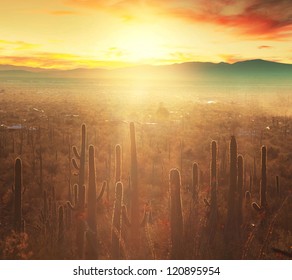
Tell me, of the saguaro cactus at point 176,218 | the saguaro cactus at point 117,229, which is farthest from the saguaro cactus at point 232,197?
the saguaro cactus at point 117,229

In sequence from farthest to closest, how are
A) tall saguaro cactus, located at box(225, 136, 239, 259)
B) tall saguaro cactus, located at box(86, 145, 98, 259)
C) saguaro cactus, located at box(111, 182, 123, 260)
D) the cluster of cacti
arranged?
tall saguaro cactus, located at box(225, 136, 239, 259) < saguaro cactus, located at box(111, 182, 123, 260) < tall saguaro cactus, located at box(86, 145, 98, 259) < the cluster of cacti

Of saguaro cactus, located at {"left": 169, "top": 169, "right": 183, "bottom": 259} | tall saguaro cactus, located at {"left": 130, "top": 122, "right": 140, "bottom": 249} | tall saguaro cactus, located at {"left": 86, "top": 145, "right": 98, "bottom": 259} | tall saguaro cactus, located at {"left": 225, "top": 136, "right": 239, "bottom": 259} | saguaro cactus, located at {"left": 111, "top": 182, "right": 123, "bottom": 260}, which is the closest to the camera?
saguaro cactus, located at {"left": 169, "top": 169, "right": 183, "bottom": 259}

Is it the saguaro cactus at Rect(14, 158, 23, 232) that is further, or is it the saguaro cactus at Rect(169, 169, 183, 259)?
the saguaro cactus at Rect(14, 158, 23, 232)

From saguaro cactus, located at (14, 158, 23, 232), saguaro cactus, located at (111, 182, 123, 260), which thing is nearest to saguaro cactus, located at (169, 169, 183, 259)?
saguaro cactus, located at (111, 182, 123, 260)

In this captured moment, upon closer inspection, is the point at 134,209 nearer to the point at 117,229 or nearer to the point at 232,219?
the point at 117,229

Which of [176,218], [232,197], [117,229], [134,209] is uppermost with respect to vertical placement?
[176,218]

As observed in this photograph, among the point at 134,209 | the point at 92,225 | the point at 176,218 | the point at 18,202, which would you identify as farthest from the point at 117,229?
the point at 18,202

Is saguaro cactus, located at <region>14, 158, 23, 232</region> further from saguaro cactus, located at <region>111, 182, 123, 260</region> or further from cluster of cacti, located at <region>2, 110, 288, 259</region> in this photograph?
saguaro cactus, located at <region>111, 182, 123, 260</region>

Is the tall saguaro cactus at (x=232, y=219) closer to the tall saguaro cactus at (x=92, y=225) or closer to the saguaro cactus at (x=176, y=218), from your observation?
the saguaro cactus at (x=176, y=218)

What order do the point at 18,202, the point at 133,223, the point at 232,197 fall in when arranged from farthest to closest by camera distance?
the point at 232,197 → the point at 18,202 → the point at 133,223

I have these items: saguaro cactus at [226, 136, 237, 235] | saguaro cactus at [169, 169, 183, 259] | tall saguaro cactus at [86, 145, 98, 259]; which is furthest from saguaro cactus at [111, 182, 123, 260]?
saguaro cactus at [226, 136, 237, 235]
